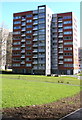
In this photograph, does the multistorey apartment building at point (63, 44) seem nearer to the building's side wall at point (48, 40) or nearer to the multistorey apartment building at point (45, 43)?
the multistorey apartment building at point (45, 43)

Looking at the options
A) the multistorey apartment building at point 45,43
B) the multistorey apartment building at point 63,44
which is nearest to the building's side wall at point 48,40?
the multistorey apartment building at point 45,43

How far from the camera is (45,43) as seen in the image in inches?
2564

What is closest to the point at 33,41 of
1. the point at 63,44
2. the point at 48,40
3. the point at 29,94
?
the point at 48,40

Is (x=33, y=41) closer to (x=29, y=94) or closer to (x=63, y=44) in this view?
(x=63, y=44)

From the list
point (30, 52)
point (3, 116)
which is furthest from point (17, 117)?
point (30, 52)

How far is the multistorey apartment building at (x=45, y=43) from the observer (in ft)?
216

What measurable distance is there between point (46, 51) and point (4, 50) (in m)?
20.0

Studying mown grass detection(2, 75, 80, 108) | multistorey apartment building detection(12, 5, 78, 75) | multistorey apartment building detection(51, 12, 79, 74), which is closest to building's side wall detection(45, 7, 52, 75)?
multistorey apartment building detection(12, 5, 78, 75)

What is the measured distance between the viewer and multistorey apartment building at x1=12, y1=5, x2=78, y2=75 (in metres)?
65.9

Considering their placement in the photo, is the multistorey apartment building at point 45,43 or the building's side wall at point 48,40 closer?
the multistorey apartment building at point 45,43

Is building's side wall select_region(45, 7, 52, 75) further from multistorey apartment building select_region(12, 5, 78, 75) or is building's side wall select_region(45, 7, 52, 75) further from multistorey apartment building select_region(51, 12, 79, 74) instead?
multistorey apartment building select_region(51, 12, 79, 74)

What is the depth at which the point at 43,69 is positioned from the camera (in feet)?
211

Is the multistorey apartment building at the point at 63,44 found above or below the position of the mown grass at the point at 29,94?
above

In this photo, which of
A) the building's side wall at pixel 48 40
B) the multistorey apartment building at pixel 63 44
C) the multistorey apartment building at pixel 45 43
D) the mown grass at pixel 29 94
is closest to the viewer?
the mown grass at pixel 29 94
